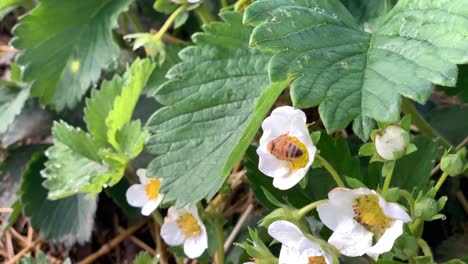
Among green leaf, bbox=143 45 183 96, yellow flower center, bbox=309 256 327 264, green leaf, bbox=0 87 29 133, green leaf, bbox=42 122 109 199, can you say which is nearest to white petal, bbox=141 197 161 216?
green leaf, bbox=42 122 109 199

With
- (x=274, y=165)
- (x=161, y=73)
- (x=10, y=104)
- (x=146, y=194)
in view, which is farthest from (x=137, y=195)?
(x=10, y=104)

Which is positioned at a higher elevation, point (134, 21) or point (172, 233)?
point (134, 21)

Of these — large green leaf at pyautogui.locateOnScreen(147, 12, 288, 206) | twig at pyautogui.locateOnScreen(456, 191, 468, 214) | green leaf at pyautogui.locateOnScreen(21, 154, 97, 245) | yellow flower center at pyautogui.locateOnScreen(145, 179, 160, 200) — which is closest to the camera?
large green leaf at pyautogui.locateOnScreen(147, 12, 288, 206)

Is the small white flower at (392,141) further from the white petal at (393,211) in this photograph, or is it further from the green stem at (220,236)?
the green stem at (220,236)

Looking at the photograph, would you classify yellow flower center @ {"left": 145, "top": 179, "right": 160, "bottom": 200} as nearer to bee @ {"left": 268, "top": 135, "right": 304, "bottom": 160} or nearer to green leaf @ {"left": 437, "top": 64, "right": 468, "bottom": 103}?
bee @ {"left": 268, "top": 135, "right": 304, "bottom": 160}

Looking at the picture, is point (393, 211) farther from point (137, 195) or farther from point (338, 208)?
point (137, 195)

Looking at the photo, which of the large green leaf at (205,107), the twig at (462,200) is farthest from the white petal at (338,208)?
the twig at (462,200)
